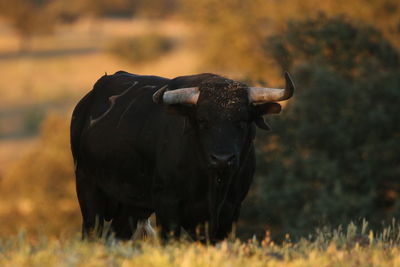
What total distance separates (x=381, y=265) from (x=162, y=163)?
283 centimetres

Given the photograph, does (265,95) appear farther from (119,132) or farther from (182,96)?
(119,132)

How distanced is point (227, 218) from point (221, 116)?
96 cm

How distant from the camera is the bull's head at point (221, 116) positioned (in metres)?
8.61

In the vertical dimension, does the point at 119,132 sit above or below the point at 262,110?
below

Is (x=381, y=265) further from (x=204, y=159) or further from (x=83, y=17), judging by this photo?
(x=83, y=17)

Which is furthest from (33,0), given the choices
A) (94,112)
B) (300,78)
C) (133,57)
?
(94,112)

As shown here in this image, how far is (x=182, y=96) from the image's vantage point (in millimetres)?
8961

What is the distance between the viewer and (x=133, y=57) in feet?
294

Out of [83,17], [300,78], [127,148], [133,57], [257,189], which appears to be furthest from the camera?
[83,17]

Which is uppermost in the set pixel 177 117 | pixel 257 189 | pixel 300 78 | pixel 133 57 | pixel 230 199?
pixel 177 117

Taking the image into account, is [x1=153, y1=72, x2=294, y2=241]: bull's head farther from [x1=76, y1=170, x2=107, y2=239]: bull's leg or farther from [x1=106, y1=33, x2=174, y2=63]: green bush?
[x1=106, y1=33, x2=174, y2=63]: green bush

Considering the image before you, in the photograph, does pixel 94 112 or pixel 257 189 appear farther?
pixel 257 189

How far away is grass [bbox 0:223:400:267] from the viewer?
6.27 meters

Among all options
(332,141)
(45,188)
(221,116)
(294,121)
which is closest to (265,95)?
(221,116)
